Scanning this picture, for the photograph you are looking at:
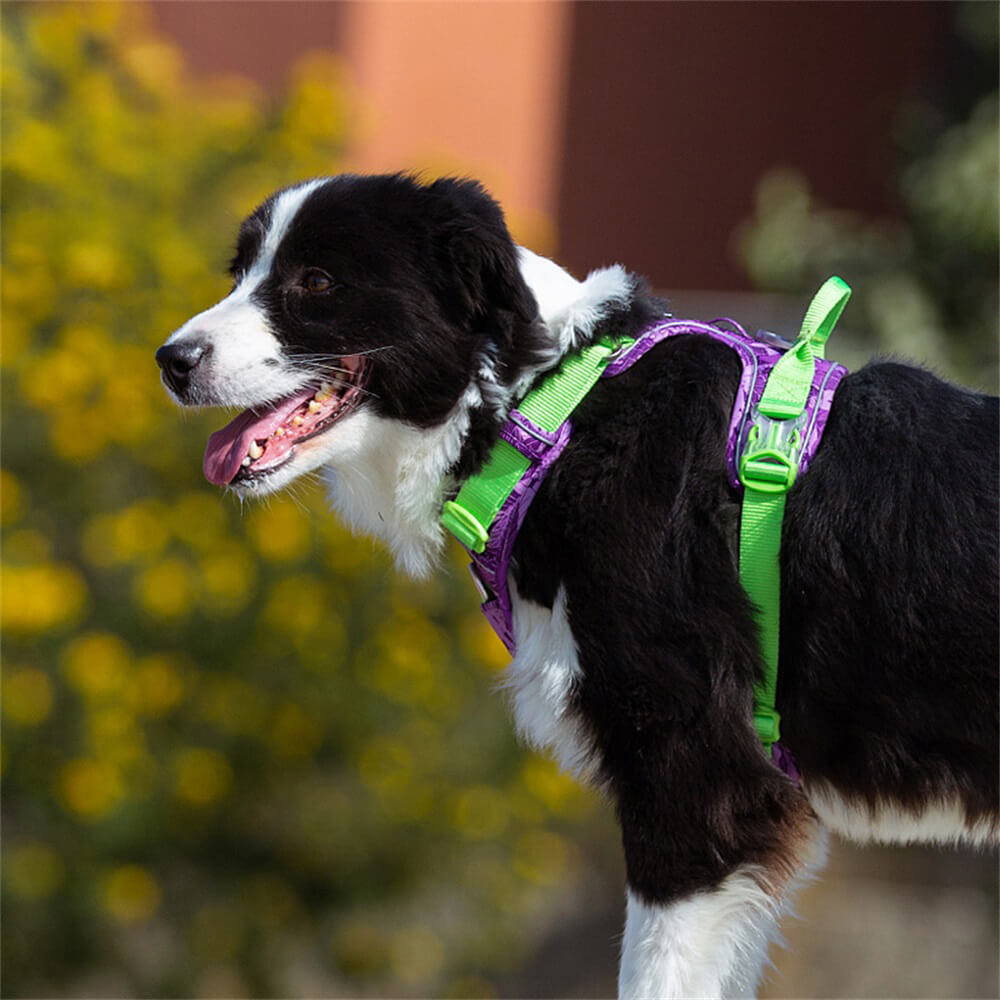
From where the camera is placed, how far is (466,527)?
6.79ft

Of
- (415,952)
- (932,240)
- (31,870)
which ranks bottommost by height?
(415,952)

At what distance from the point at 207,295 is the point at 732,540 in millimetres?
2993

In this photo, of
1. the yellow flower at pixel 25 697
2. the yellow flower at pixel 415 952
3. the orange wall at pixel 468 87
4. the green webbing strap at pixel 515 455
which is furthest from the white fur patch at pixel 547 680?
the orange wall at pixel 468 87

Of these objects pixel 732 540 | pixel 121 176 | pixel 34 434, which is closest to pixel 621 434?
pixel 732 540

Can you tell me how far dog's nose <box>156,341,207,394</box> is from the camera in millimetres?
2080

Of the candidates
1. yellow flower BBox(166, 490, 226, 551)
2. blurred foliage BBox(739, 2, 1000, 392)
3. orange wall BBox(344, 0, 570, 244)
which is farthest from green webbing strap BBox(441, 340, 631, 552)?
orange wall BBox(344, 0, 570, 244)

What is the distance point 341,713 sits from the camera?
450cm

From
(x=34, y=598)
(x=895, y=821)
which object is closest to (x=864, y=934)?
(x=34, y=598)

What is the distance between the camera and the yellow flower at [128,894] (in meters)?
4.26

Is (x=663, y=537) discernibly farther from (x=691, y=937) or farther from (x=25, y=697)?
(x=25, y=697)

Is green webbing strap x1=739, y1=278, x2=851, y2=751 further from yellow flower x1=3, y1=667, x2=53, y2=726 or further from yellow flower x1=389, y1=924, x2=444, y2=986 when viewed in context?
yellow flower x1=389, y1=924, x2=444, y2=986

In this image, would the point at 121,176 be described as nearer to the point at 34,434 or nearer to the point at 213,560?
the point at 34,434

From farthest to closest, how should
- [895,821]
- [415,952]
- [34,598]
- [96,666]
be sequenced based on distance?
[415,952] → [96,666] → [34,598] → [895,821]

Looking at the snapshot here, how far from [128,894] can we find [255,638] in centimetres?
94
